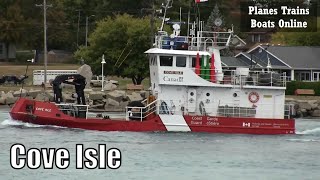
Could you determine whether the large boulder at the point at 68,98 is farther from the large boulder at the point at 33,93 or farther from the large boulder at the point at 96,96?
the large boulder at the point at 33,93

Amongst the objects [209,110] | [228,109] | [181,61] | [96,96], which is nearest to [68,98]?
[96,96]

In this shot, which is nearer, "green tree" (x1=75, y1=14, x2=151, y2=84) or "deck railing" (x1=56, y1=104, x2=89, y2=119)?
"deck railing" (x1=56, y1=104, x2=89, y2=119)

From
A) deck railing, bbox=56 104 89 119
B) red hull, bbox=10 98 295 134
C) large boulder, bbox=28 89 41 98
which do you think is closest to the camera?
red hull, bbox=10 98 295 134

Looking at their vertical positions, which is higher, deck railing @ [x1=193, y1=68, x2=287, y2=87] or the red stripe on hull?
deck railing @ [x1=193, y1=68, x2=287, y2=87]

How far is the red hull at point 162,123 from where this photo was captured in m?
46.6

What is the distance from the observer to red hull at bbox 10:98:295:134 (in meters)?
46.6

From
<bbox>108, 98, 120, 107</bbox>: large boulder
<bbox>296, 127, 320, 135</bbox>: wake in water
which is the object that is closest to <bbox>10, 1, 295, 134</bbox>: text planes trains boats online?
<bbox>296, 127, 320, 135</bbox>: wake in water

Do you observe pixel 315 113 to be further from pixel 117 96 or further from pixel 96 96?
pixel 96 96

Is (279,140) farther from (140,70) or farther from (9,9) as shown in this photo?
(9,9)

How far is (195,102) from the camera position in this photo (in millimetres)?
47062

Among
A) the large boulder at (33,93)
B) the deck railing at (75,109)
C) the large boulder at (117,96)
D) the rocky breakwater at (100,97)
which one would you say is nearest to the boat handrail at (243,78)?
the deck railing at (75,109)

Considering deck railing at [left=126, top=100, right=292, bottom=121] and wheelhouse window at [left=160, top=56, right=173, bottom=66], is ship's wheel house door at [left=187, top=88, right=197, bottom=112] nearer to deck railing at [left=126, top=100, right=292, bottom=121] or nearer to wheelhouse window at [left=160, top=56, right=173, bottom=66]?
deck railing at [left=126, top=100, right=292, bottom=121]

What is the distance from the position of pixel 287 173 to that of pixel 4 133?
45.5ft

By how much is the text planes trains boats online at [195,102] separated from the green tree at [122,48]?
2959 cm
